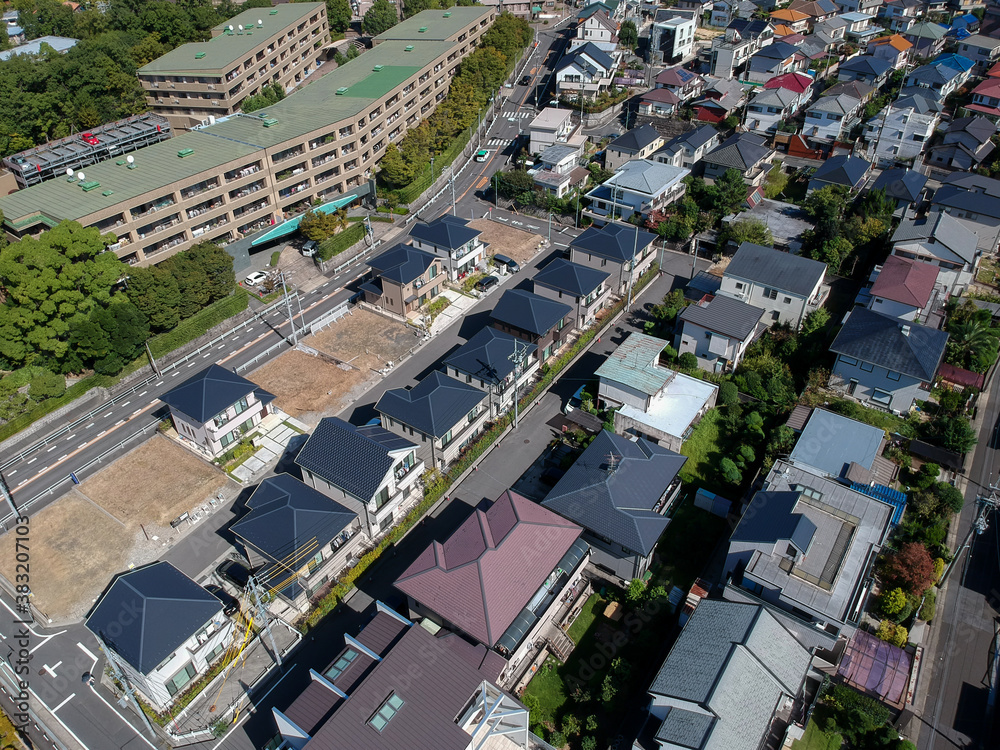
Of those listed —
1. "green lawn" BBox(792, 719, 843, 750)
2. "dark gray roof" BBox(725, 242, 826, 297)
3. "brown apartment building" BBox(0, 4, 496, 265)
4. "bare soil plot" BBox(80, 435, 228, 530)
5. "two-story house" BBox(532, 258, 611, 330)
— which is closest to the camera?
"green lawn" BBox(792, 719, 843, 750)

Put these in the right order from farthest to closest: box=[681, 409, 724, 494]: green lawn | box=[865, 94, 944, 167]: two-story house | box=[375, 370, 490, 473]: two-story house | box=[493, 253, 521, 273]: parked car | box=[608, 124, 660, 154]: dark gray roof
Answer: box=[865, 94, 944, 167]: two-story house
box=[608, 124, 660, 154]: dark gray roof
box=[493, 253, 521, 273]: parked car
box=[681, 409, 724, 494]: green lawn
box=[375, 370, 490, 473]: two-story house

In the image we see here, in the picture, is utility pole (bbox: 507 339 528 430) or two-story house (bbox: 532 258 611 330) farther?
two-story house (bbox: 532 258 611 330)

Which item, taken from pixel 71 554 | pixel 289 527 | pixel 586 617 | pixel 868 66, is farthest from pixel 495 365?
pixel 868 66

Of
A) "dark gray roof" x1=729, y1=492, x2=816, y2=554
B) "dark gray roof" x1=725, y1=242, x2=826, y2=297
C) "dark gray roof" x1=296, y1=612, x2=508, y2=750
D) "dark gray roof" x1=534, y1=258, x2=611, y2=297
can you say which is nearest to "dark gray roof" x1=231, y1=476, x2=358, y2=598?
"dark gray roof" x1=296, y1=612, x2=508, y2=750

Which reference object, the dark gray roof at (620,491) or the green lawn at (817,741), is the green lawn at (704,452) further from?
the green lawn at (817,741)

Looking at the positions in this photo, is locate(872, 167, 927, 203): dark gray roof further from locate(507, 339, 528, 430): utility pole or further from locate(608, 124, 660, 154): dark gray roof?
locate(507, 339, 528, 430): utility pole

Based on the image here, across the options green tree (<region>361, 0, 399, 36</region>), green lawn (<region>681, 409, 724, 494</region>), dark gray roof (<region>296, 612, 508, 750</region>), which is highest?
green tree (<region>361, 0, 399, 36</region>)

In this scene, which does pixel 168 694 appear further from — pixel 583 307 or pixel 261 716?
pixel 583 307

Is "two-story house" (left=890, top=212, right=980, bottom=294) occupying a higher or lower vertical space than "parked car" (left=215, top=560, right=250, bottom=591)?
higher
